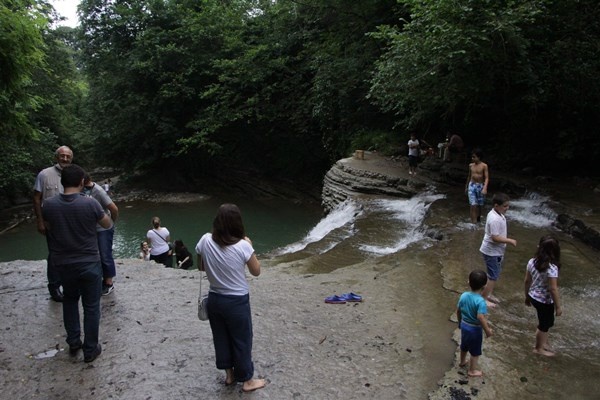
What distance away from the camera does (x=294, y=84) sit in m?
22.2

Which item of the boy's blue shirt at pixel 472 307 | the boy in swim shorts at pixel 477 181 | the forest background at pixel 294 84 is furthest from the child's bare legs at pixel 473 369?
the forest background at pixel 294 84

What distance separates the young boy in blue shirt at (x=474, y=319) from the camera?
12.5ft

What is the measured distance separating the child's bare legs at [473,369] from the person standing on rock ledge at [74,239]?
3255 mm

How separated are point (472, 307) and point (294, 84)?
19.6 meters

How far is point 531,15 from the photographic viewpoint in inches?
369

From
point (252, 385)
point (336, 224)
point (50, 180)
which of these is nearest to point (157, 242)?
Result: point (50, 180)

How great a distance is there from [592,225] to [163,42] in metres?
21.8

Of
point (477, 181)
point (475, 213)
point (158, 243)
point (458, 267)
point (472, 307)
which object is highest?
point (477, 181)

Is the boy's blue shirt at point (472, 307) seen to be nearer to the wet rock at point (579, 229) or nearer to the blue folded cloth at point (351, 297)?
the blue folded cloth at point (351, 297)

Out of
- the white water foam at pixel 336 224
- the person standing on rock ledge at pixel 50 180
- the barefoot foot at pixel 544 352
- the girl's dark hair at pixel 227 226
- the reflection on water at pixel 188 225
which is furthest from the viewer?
the reflection on water at pixel 188 225

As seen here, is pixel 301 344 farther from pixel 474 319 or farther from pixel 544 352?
pixel 544 352

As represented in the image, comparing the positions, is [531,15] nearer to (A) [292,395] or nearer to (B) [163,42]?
(A) [292,395]

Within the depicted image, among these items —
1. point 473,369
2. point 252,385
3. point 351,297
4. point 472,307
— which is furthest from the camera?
point 351,297

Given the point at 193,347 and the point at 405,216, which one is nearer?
the point at 193,347
